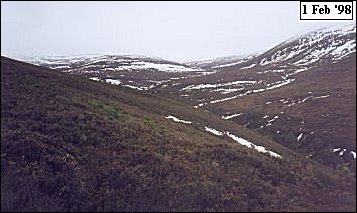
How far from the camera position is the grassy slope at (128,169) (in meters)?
12.1

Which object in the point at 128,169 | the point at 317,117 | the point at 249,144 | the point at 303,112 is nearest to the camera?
the point at 128,169

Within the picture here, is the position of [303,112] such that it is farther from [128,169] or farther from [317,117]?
[128,169]

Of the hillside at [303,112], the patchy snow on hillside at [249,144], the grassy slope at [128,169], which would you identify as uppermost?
the grassy slope at [128,169]

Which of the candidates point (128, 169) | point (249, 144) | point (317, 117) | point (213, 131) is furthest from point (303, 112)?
point (128, 169)

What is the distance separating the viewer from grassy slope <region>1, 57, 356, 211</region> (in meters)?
12.1

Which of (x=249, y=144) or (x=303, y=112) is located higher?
(x=249, y=144)

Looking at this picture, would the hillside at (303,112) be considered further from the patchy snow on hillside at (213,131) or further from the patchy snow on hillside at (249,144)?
the patchy snow on hillside at (213,131)

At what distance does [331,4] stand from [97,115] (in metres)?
23.3

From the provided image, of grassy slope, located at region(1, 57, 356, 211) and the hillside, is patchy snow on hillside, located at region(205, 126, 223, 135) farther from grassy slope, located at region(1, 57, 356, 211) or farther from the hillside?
the hillside

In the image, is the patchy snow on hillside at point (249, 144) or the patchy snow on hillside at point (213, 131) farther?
the patchy snow on hillside at point (213, 131)

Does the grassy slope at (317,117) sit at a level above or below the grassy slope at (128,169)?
below

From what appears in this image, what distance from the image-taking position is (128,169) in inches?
546

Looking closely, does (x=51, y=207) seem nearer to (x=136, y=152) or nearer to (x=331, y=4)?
(x=136, y=152)

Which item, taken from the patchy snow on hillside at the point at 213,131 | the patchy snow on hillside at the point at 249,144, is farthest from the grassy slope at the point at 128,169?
the patchy snow on hillside at the point at 213,131
